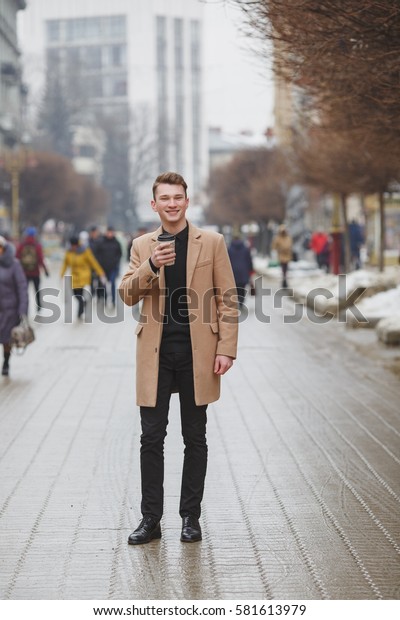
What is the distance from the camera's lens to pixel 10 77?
92062mm

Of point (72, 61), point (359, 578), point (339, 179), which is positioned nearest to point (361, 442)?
point (359, 578)

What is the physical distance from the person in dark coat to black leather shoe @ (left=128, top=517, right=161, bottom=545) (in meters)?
8.03

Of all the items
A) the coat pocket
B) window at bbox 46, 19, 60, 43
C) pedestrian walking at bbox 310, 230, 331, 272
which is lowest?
pedestrian walking at bbox 310, 230, 331, 272

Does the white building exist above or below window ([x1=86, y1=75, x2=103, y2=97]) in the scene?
above

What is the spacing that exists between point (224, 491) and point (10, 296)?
6.98 m

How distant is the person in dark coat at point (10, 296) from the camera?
14.9m

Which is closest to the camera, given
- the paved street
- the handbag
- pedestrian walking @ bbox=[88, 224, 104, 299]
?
the paved street

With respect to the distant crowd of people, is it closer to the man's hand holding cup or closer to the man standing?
the man standing

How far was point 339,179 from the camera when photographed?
3175 centimetres

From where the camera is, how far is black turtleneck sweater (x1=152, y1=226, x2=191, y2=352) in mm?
6875

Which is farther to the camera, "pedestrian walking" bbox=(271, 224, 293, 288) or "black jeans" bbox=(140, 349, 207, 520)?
"pedestrian walking" bbox=(271, 224, 293, 288)

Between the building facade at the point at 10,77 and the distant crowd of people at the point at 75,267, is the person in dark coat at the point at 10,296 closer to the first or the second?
the distant crowd of people at the point at 75,267

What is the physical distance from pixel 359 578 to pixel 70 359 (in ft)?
36.9

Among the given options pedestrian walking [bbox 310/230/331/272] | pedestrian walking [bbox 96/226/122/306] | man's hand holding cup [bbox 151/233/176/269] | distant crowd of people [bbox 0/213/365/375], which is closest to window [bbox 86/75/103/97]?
pedestrian walking [bbox 310/230/331/272]
